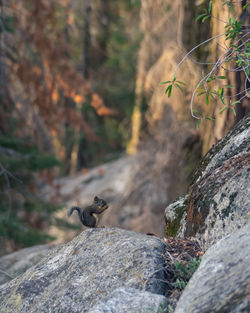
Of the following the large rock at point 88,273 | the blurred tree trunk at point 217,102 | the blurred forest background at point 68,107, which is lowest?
the large rock at point 88,273

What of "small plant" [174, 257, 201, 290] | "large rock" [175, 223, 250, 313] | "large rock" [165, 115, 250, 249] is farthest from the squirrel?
"large rock" [175, 223, 250, 313]

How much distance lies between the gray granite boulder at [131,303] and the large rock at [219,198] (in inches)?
27.6

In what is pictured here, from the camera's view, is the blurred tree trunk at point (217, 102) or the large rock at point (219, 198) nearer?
the large rock at point (219, 198)

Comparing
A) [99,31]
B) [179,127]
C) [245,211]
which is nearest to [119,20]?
[99,31]

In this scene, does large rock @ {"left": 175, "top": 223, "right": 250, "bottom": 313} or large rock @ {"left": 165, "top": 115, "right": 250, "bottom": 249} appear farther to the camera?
large rock @ {"left": 165, "top": 115, "right": 250, "bottom": 249}

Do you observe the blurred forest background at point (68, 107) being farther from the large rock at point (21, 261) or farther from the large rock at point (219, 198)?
the large rock at point (219, 198)

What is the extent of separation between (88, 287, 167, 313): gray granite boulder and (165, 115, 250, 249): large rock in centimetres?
70

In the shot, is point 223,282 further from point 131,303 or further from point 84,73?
point 84,73

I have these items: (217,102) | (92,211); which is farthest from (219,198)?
(217,102)

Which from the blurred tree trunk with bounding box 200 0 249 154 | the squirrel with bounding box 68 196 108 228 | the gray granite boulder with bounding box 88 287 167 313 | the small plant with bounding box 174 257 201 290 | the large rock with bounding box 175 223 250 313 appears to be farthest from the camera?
the blurred tree trunk with bounding box 200 0 249 154

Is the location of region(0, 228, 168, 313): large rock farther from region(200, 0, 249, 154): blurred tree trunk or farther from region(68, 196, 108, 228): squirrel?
region(200, 0, 249, 154): blurred tree trunk

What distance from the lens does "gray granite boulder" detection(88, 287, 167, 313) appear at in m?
3.09

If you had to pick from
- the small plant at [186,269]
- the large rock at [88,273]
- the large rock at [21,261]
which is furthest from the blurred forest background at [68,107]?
the small plant at [186,269]

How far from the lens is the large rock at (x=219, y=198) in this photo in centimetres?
364
